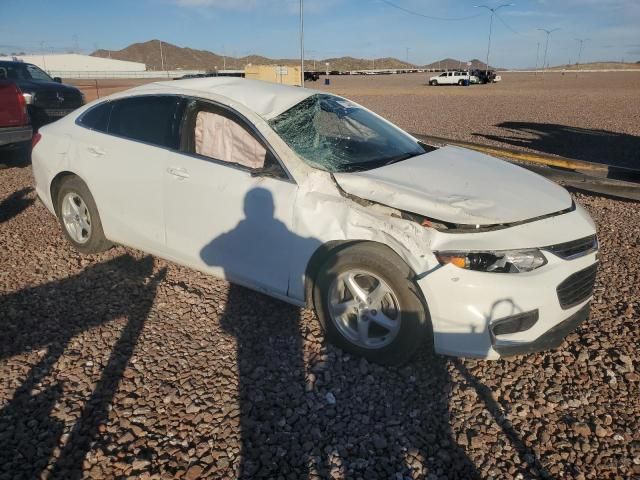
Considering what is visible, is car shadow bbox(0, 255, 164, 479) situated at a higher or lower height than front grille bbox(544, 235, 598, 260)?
lower

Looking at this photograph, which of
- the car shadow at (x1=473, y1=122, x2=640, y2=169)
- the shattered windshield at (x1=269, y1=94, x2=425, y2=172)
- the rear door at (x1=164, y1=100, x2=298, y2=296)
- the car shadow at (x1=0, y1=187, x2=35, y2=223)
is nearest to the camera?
the rear door at (x1=164, y1=100, x2=298, y2=296)

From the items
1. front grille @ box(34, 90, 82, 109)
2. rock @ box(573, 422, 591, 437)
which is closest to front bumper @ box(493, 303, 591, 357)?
rock @ box(573, 422, 591, 437)

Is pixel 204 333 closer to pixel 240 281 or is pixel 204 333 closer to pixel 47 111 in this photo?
pixel 240 281

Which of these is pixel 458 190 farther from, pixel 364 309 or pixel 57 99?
pixel 57 99

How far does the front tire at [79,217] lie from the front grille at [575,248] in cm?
363

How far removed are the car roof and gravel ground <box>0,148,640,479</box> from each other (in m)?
1.48

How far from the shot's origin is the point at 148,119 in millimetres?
4035

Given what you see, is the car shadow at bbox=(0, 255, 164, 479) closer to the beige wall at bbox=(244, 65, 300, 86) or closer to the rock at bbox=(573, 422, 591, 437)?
the rock at bbox=(573, 422, 591, 437)

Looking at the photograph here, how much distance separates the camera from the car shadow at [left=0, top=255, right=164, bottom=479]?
2465 millimetres

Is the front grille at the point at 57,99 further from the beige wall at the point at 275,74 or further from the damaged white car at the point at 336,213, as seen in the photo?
the beige wall at the point at 275,74

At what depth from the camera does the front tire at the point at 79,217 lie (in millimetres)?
4406

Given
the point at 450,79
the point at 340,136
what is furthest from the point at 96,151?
the point at 450,79

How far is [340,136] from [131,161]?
5.47 feet

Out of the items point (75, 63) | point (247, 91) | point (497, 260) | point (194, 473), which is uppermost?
point (75, 63)
